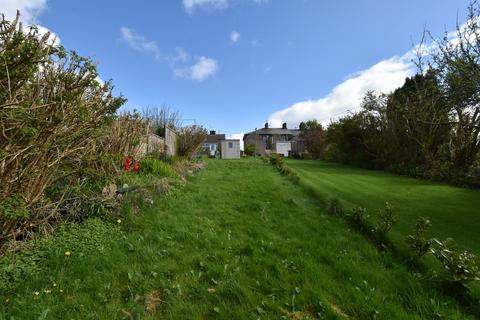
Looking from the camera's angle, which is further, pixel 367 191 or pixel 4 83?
pixel 367 191

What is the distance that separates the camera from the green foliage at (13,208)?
3.11 meters

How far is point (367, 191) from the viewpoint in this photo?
362 inches

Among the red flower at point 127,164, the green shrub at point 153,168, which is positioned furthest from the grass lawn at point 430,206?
the red flower at point 127,164

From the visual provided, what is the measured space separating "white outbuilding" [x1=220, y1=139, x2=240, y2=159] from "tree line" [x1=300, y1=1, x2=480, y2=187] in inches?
345

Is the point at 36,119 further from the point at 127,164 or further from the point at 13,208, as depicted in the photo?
the point at 127,164

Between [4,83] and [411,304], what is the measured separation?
4.86 metres

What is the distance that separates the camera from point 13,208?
3242 millimetres

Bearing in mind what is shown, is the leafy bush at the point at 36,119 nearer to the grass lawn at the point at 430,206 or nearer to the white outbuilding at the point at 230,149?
the grass lawn at the point at 430,206

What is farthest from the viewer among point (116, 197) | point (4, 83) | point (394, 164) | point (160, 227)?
point (394, 164)

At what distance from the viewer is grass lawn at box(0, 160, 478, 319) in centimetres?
267

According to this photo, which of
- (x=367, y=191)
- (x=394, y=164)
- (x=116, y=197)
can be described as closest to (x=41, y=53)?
(x=116, y=197)

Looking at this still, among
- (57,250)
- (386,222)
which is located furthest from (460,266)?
(57,250)

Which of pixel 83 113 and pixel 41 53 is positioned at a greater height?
pixel 41 53

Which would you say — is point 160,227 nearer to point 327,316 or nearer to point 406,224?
point 327,316
